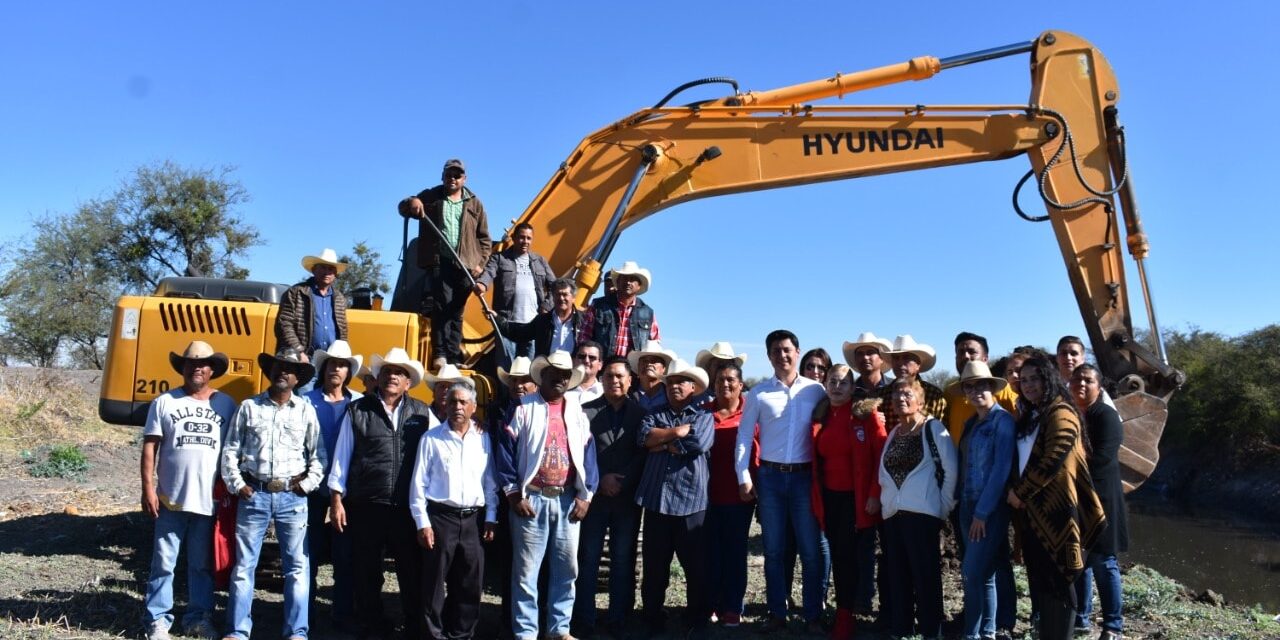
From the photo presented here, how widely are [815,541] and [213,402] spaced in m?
3.92

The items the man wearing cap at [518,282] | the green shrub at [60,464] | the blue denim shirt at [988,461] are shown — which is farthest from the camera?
the green shrub at [60,464]

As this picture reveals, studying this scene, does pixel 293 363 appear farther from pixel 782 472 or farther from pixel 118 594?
pixel 782 472

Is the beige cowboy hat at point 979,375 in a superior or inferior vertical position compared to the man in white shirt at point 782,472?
superior

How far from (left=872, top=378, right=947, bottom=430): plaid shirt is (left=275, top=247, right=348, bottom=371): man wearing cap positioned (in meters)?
3.91

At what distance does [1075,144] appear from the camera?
883 cm

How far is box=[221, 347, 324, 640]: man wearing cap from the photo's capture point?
5773 mm

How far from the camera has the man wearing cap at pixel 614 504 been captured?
6.26 metres

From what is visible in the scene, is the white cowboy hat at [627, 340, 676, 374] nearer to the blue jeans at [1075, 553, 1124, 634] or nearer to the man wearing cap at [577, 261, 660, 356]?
the man wearing cap at [577, 261, 660, 356]

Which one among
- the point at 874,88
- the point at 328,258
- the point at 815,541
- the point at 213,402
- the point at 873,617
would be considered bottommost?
the point at 873,617

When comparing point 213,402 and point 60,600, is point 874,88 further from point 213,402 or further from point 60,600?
point 60,600

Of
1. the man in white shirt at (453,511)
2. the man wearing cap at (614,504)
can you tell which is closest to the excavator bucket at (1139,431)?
the man wearing cap at (614,504)

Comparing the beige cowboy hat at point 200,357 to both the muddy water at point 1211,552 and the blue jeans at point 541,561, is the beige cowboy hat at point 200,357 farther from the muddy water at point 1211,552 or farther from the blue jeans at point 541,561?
the muddy water at point 1211,552

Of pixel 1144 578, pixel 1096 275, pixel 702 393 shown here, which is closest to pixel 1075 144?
pixel 1096 275

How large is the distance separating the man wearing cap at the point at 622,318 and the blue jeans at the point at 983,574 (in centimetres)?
281
